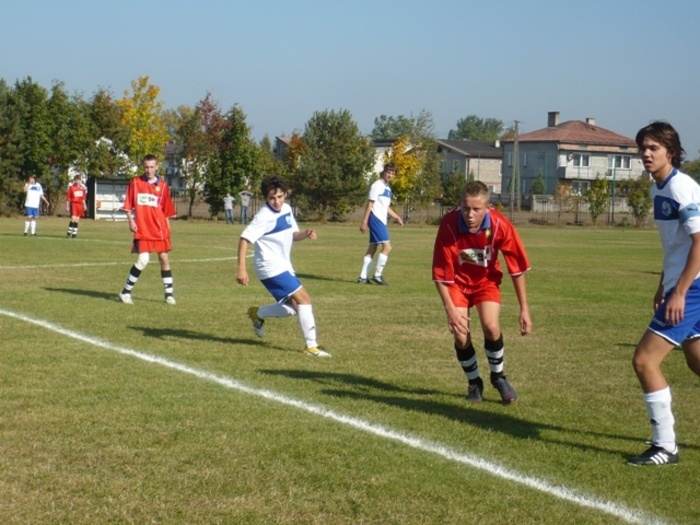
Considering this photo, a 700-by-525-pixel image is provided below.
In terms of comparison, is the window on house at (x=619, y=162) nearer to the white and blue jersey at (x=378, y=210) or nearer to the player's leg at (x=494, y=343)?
the white and blue jersey at (x=378, y=210)

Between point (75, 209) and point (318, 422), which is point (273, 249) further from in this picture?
point (75, 209)

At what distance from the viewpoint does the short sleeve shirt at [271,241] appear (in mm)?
10422

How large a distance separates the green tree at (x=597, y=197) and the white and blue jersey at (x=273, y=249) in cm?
5626

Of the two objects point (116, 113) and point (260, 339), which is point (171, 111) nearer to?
point (116, 113)

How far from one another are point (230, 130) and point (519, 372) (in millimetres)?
52474

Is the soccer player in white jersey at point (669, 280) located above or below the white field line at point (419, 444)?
above

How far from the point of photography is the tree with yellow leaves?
69500 mm

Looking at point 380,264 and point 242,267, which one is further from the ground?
point 242,267

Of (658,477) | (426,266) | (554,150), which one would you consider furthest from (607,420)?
(554,150)

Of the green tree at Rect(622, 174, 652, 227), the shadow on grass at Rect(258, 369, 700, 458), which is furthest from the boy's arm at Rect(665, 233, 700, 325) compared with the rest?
the green tree at Rect(622, 174, 652, 227)

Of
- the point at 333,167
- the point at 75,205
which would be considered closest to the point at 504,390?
the point at 75,205

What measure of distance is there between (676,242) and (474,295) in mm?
2096

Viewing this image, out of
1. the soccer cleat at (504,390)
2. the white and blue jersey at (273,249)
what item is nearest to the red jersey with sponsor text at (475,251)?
the soccer cleat at (504,390)

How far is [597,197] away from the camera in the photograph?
6438cm
